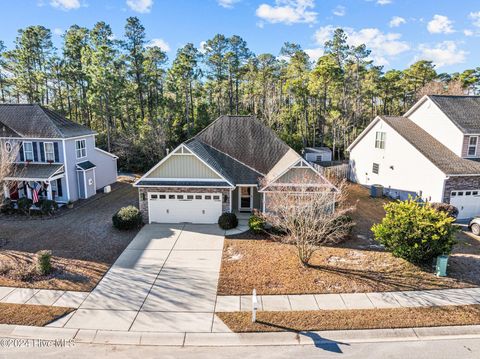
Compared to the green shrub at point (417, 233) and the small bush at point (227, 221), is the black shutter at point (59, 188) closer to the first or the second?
the small bush at point (227, 221)

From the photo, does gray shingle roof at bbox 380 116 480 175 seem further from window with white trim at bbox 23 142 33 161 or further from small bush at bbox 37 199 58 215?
window with white trim at bbox 23 142 33 161

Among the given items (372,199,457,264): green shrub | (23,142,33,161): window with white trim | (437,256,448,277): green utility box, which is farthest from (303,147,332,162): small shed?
(23,142,33,161): window with white trim

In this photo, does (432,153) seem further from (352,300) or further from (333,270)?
(352,300)

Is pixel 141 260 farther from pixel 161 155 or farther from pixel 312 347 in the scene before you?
pixel 161 155

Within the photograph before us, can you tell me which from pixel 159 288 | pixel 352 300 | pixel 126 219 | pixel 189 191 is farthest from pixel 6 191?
pixel 352 300

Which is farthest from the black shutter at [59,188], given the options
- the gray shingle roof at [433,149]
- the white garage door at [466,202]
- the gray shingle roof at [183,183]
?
the white garage door at [466,202]
